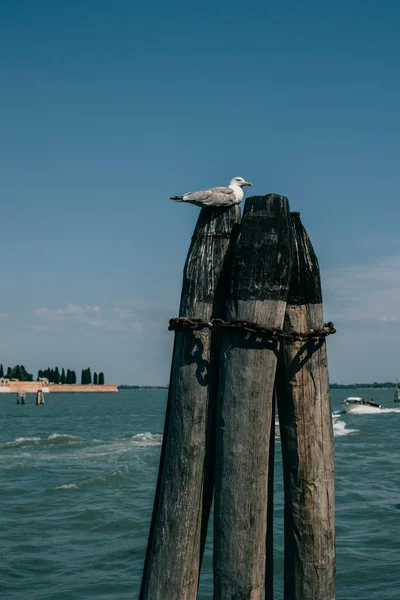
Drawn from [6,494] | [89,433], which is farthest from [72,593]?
[89,433]

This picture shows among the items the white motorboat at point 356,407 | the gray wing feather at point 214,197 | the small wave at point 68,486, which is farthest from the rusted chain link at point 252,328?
the white motorboat at point 356,407

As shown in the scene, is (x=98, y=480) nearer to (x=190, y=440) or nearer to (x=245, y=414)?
(x=190, y=440)

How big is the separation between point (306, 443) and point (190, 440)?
598mm

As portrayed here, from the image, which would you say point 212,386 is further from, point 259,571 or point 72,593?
point 72,593

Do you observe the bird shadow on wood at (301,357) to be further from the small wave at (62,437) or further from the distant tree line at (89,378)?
the distant tree line at (89,378)

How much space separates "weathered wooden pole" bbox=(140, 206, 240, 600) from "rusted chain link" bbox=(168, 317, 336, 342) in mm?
47

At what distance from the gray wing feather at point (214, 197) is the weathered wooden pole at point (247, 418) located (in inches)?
11.9

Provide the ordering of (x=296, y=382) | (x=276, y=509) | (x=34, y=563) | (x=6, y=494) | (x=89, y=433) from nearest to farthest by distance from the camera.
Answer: (x=296, y=382) → (x=34, y=563) → (x=276, y=509) → (x=6, y=494) → (x=89, y=433)

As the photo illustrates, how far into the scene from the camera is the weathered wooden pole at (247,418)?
11.5 feet

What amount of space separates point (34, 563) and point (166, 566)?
869 cm

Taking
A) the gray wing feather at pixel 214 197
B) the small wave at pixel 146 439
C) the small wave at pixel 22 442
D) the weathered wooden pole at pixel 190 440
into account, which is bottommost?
the small wave at pixel 22 442

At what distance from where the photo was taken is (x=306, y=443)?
376 cm

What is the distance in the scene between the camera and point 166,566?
3570 millimetres

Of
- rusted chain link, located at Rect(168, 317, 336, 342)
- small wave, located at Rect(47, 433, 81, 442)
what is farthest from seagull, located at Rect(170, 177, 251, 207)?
small wave, located at Rect(47, 433, 81, 442)
